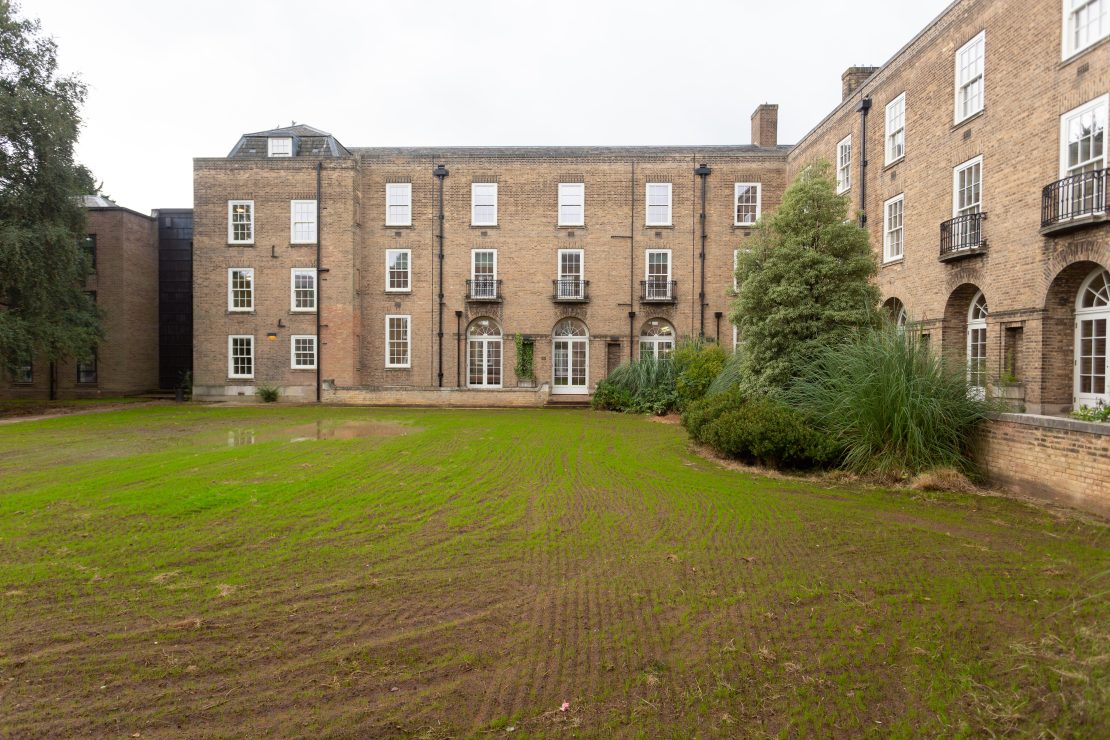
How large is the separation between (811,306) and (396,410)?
14.1 metres

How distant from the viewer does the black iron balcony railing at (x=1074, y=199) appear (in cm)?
1115

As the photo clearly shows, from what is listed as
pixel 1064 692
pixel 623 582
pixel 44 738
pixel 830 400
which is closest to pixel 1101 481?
pixel 830 400

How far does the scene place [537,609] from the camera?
15.0ft

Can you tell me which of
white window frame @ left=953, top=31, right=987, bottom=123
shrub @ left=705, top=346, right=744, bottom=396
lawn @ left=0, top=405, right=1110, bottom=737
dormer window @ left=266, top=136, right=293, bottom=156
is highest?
dormer window @ left=266, top=136, right=293, bottom=156

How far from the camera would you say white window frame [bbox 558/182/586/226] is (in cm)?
2527

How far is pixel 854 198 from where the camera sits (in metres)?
20.1

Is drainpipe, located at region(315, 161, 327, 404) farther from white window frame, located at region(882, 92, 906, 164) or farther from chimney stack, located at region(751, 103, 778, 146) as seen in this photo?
white window frame, located at region(882, 92, 906, 164)

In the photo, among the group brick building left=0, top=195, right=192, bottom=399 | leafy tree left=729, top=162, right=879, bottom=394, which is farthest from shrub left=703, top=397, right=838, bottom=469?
brick building left=0, top=195, right=192, bottom=399

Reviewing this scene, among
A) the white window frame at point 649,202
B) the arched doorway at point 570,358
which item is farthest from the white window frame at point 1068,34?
the arched doorway at point 570,358

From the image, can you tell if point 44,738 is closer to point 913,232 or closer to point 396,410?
point 396,410

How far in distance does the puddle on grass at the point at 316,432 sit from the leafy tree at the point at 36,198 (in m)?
9.64

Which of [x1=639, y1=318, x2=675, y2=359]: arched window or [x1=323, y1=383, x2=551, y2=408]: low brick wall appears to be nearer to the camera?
[x1=323, y1=383, x2=551, y2=408]: low brick wall

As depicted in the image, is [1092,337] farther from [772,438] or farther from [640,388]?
[640,388]

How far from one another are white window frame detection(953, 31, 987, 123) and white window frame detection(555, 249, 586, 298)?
13.4 metres
